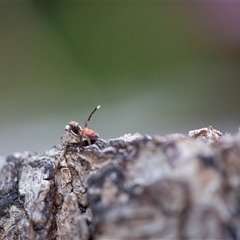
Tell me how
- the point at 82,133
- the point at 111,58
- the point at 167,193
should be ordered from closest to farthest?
the point at 167,193 → the point at 82,133 → the point at 111,58

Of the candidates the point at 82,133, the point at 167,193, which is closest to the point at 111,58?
the point at 82,133

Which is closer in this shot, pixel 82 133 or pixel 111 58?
pixel 82 133

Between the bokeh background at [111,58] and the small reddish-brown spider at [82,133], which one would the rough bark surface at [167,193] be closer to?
the small reddish-brown spider at [82,133]

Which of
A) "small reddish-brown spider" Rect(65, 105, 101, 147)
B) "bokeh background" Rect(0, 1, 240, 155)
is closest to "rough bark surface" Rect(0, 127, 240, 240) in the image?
"small reddish-brown spider" Rect(65, 105, 101, 147)

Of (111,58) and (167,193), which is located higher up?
(111,58)

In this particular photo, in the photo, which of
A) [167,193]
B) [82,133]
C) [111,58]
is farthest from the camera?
[111,58]

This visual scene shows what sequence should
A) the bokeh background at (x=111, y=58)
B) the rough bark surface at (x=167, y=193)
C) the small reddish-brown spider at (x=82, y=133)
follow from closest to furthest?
1. the rough bark surface at (x=167, y=193)
2. the small reddish-brown spider at (x=82, y=133)
3. the bokeh background at (x=111, y=58)

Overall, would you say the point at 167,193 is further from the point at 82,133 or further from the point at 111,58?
the point at 111,58

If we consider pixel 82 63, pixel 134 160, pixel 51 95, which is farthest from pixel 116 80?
pixel 134 160

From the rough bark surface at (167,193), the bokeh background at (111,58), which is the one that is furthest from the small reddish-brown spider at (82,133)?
the bokeh background at (111,58)
